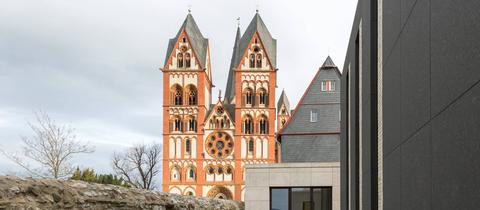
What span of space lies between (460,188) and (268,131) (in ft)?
177

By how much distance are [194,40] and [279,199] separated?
4404cm

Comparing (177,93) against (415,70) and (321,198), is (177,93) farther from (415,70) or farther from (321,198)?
(415,70)

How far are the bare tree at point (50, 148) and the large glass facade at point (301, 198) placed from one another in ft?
31.1

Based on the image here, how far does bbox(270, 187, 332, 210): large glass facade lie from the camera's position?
15.8 metres

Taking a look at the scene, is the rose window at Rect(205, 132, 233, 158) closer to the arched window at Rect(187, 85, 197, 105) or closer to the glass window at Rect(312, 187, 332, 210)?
the arched window at Rect(187, 85, 197, 105)

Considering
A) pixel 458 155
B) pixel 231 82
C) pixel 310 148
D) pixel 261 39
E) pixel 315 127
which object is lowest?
pixel 310 148

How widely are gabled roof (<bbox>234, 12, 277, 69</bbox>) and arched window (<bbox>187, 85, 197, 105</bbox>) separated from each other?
4942 mm

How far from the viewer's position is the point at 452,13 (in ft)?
8.21

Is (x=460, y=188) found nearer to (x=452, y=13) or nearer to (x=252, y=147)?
(x=452, y=13)

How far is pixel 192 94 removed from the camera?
56750 millimetres

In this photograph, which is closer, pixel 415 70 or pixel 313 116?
pixel 415 70

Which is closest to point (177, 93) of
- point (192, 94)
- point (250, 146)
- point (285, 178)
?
point (192, 94)

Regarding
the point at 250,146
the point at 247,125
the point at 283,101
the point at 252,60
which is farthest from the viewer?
the point at 283,101

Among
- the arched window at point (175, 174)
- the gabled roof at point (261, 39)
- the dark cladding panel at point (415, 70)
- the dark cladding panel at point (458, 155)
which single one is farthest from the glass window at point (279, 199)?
the gabled roof at point (261, 39)
